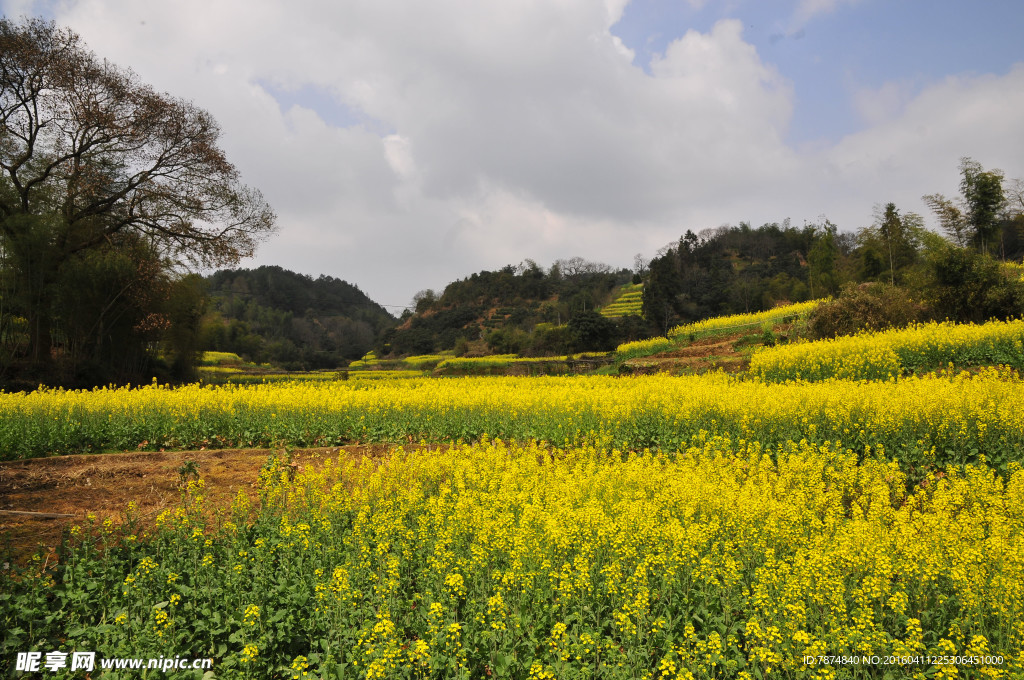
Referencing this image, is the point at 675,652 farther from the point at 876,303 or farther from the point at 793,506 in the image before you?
the point at 876,303

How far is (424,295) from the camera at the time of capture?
88688 mm

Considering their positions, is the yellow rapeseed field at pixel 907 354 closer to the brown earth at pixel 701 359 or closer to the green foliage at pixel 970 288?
the brown earth at pixel 701 359

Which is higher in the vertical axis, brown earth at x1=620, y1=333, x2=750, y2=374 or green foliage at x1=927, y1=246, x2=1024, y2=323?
green foliage at x1=927, y1=246, x2=1024, y2=323

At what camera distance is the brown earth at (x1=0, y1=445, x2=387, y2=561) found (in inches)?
197

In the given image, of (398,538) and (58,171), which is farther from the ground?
(58,171)

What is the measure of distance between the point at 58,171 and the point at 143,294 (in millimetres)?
6378

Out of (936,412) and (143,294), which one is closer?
(936,412)

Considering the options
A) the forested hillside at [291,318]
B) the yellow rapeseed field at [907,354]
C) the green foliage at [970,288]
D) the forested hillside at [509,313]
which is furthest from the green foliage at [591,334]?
the forested hillside at [291,318]

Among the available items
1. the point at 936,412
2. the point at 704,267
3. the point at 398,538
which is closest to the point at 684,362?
the point at 936,412

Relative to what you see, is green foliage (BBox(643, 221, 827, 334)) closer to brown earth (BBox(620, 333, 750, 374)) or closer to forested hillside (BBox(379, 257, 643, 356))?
forested hillside (BBox(379, 257, 643, 356))

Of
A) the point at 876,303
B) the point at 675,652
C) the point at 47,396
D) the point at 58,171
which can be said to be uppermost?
the point at 58,171

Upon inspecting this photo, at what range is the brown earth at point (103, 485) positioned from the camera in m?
5.01

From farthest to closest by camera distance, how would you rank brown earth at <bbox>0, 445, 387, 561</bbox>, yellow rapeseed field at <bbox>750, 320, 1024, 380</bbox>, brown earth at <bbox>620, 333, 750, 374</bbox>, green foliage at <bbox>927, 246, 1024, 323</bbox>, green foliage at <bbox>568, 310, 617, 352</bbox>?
green foliage at <bbox>568, 310, 617, 352</bbox> → brown earth at <bbox>620, 333, 750, 374</bbox> → green foliage at <bbox>927, 246, 1024, 323</bbox> → yellow rapeseed field at <bbox>750, 320, 1024, 380</bbox> → brown earth at <bbox>0, 445, 387, 561</bbox>

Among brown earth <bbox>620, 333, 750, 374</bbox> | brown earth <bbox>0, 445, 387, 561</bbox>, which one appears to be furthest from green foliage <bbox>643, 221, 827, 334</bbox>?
brown earth <bbox>0, 445, 387, 561</bbox>
